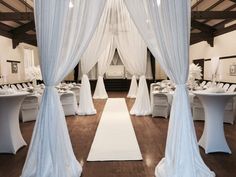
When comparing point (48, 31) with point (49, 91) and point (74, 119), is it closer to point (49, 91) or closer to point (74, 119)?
point (49, 91)

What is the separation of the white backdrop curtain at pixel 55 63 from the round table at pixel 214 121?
6.24 ft

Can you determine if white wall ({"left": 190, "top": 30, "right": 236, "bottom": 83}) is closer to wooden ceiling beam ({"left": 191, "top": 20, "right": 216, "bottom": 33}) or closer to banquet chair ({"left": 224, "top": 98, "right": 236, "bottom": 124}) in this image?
wooden ceiling beam ({"left": 191, "top": 20, "right": 216, "bottom": 33})

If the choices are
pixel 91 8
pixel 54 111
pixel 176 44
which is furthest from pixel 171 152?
pixel 91 8

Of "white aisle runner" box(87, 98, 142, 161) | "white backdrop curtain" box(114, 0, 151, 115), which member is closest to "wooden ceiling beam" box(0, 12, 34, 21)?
"white backdrop curtain" box(114, 0, 151, 115)

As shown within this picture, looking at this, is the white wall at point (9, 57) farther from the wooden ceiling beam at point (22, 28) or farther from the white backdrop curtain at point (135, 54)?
the white backdrop curtain at point (135, 54)

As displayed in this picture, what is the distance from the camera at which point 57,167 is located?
277 cm

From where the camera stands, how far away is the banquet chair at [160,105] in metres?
6.57

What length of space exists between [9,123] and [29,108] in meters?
2.54

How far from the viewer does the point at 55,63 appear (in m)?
2.78

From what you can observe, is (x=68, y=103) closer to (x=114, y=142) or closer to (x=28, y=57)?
(x=114, y=142)

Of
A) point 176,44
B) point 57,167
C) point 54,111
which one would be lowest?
point 57,167

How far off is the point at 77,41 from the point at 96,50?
3757 millimetres

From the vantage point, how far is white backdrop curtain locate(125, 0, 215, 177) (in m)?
2.72

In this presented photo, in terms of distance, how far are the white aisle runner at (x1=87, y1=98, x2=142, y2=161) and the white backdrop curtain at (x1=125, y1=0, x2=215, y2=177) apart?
909mm
